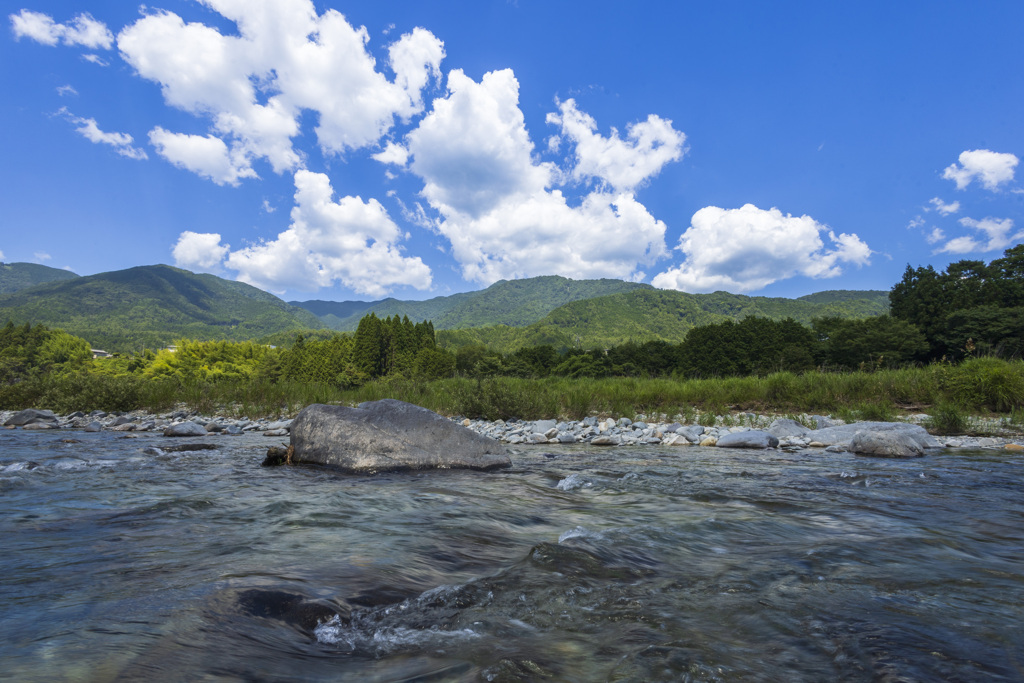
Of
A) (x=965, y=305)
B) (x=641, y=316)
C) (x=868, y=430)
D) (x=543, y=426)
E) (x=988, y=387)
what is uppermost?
(x=641, y=316)

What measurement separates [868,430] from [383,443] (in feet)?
26.9

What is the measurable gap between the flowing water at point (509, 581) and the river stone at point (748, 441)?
10.4 feet

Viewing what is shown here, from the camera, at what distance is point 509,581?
8.12 ft

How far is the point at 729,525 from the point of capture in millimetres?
3590

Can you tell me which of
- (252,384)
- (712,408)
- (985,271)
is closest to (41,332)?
(252,384)

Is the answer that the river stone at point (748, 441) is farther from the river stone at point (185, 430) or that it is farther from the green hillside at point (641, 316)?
the green hillside at point (641, 316)

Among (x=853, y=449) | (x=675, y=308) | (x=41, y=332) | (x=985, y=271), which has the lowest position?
(x=853, y=449)

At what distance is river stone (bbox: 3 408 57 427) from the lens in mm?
12246

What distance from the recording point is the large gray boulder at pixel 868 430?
7.68 meters

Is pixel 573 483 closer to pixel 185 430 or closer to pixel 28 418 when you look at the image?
pixel 185 430

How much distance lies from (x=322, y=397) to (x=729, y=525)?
1351 centimetres

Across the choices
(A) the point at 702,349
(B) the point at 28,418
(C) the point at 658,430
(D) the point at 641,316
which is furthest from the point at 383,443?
(D) the point at 641,316

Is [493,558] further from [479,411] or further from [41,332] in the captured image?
[41,332]

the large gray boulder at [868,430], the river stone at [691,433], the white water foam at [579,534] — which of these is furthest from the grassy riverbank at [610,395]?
the white water foam at [579,534]
